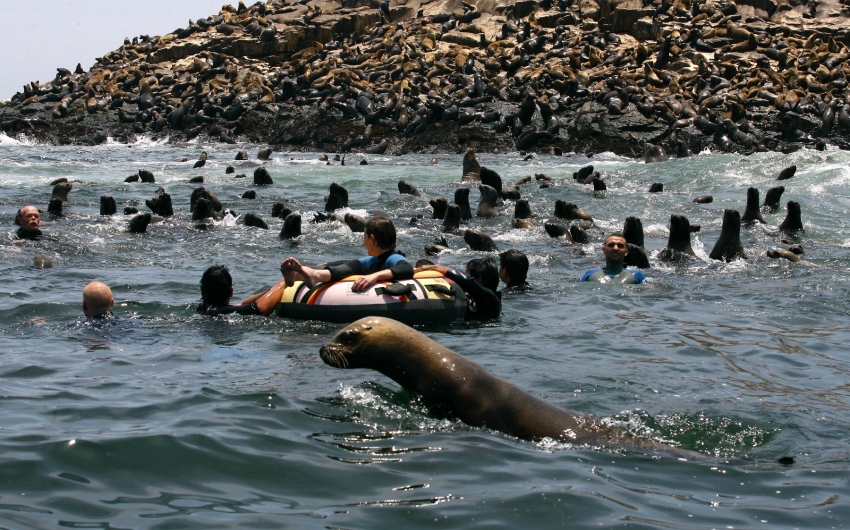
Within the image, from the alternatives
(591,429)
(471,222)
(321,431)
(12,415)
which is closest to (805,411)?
(591,429)

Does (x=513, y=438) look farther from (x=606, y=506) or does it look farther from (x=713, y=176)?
(x=713, y=176)

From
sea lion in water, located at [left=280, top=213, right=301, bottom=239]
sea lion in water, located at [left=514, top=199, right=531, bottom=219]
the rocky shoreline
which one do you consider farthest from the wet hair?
the rocky shoreline

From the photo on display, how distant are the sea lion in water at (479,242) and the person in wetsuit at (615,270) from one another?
253 cm

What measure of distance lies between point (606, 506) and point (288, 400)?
106 inches

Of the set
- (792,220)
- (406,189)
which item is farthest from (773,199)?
(406,189)

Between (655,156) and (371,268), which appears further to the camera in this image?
(655,156)

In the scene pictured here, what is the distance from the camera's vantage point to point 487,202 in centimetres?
1950

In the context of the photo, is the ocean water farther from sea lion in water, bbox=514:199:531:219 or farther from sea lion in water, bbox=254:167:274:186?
sea lion in water, bbox=254:167:274:186

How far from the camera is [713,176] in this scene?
85.4ft

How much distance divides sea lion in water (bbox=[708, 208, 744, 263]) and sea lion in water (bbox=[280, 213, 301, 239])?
6.35m

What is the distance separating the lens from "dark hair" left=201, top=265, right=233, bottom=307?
9.88 metres

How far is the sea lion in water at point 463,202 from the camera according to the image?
18.5 m

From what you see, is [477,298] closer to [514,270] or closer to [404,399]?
[514,270]

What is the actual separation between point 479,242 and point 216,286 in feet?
19.0
